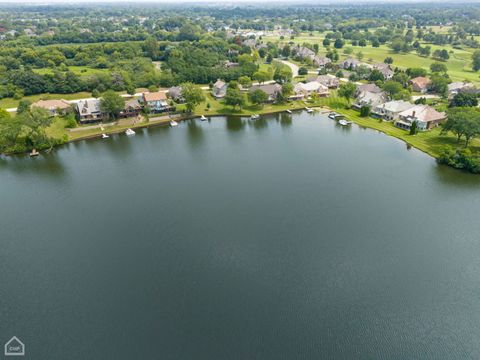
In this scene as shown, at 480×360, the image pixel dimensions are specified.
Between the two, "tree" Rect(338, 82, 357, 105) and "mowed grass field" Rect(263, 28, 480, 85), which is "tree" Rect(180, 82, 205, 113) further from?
"mowed grass field" Rect(263, 28, 480, 85)

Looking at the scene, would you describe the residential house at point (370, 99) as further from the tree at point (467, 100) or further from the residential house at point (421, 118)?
the tree at point (467, 100)

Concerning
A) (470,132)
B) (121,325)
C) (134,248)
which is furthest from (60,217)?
(470,132)

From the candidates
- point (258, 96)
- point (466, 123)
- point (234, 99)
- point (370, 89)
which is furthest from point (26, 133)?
point (370, 89)

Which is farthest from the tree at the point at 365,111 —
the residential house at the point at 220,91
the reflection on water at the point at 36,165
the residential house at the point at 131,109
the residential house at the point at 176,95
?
the reflection on water at the point at 36,165

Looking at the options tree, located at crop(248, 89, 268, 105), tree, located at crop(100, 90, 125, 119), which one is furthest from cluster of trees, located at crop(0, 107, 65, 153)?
tree, located at crop(248, 89, 268, 105)

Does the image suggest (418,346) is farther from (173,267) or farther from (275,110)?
(275,110)
